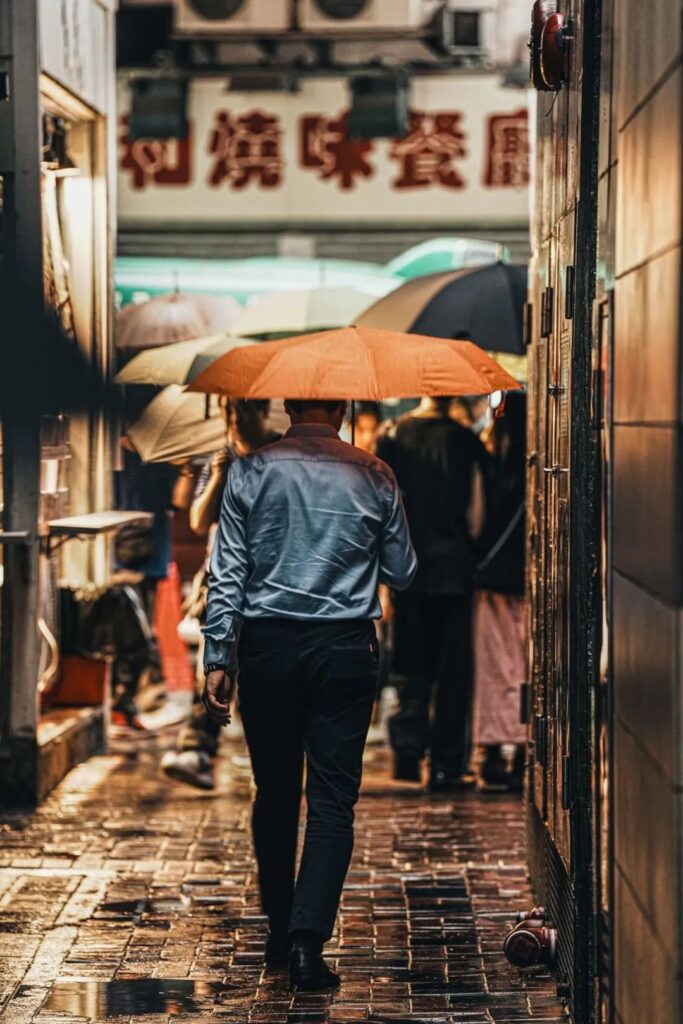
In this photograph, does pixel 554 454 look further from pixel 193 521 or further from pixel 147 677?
pixel 147 677

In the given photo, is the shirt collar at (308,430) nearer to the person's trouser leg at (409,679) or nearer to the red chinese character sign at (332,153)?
the person's trouser leg at (409,679)

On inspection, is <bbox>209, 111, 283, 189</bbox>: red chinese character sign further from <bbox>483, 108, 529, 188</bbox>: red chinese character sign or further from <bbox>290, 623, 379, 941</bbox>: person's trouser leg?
<bbox>290, 623, 379, 941</bbox>: person's trouser leg

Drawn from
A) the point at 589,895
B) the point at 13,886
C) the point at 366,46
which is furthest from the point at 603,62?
the point at 366,46

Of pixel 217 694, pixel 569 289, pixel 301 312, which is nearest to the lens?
pixel 569 289

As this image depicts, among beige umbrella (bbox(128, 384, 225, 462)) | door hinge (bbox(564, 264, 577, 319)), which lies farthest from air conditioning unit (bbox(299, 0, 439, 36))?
door hinge (bbox(564, 264, 577, 319))

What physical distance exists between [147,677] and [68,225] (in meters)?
3.20

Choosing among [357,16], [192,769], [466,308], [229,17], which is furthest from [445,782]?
[229,17]

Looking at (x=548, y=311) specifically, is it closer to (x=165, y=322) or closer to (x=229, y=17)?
(x=165, y=322)

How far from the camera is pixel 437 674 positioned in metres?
9.77

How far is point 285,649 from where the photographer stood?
223 inches

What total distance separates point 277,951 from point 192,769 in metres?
3.53

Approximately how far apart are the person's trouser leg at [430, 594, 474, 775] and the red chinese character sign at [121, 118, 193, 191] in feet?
40.2

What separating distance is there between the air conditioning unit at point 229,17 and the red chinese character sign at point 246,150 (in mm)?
3236

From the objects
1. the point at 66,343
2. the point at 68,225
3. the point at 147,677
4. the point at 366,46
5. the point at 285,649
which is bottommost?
the point at 147,677
